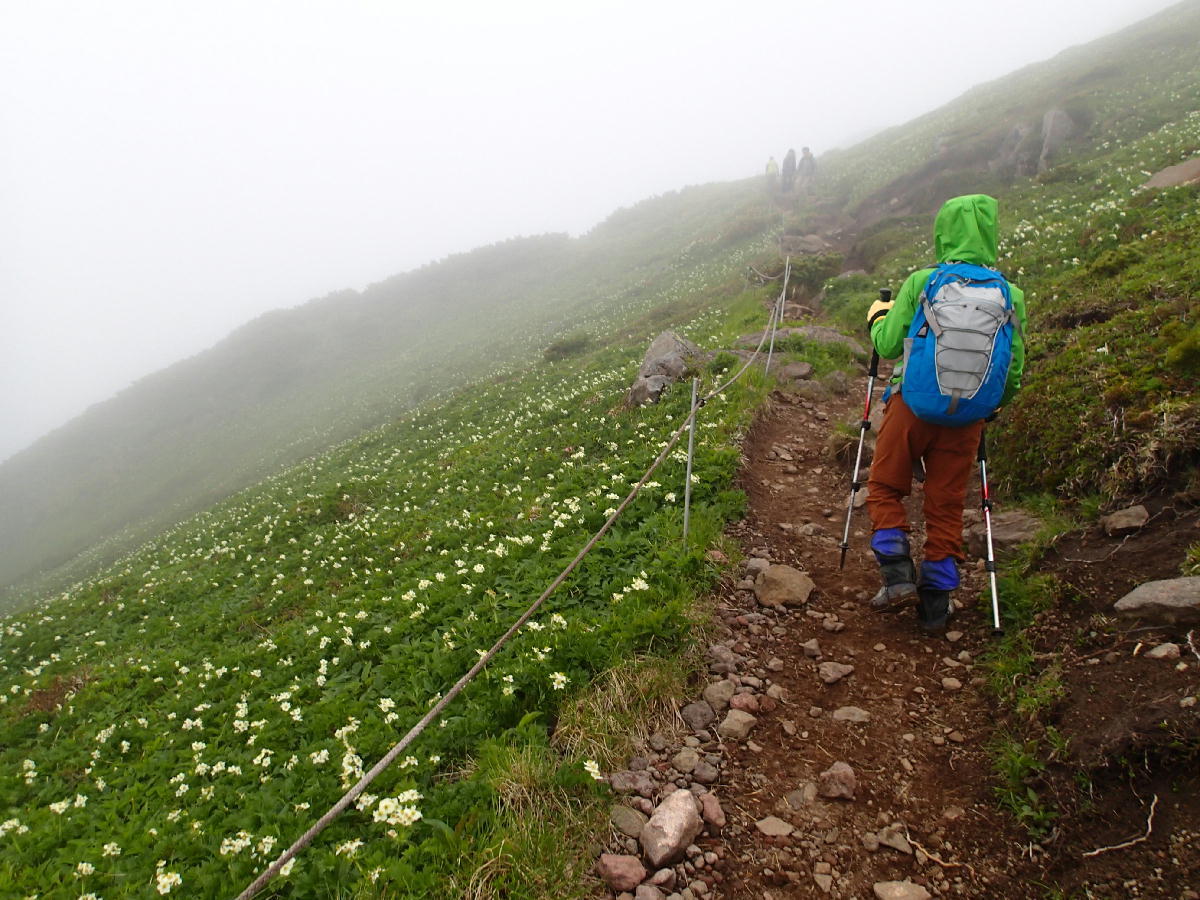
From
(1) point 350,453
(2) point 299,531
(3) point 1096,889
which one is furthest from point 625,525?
(1) point 350,453

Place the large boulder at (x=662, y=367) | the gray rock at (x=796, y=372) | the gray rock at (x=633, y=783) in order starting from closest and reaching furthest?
1. the gray rock at (x=633, y=783)
2. the gray rock at (x=796, y=372)
3. the large boulder at (x=662, y=367)

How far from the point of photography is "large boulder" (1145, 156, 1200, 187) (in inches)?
525

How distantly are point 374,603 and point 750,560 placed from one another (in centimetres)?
607

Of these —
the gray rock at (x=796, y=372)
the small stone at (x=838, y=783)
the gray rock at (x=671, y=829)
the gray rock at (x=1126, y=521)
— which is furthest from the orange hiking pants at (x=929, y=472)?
the gray rock at (x=796, y=372)

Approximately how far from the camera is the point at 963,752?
4.57 metres

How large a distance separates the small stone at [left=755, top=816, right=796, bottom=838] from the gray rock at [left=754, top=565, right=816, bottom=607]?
2684 mm

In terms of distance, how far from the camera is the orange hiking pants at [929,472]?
5.85m

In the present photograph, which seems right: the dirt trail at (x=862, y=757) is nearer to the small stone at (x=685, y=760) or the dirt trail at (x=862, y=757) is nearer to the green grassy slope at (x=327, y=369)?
the small stone at (x=685, y=760)

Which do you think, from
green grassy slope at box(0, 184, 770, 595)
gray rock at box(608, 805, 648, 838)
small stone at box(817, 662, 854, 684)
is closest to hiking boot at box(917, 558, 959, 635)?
small stone at box(817, 662, 854, 684)

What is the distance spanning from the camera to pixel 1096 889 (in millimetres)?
3279

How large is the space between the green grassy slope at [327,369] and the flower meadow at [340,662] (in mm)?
23237

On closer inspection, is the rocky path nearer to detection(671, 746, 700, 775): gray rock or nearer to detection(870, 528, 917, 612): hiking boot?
detection(671, 746, 700, 775): gray rock

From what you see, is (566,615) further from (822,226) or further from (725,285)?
(822,226)

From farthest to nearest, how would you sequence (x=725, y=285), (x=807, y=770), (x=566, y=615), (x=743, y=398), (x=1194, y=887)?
(x=725, y=285) < (x=743, y=398) < (x=566, y=615) < (x=807, y=770) < (x=1194, y=887)
